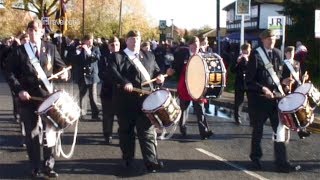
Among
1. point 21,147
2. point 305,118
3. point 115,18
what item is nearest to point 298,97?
point 305,118

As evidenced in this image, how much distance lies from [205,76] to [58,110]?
8.73ft

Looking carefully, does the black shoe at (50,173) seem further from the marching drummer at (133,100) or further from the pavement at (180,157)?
the marching drummer at (133,100)

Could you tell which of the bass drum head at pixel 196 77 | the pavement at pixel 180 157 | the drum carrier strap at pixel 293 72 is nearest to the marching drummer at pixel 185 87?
the pavement at pixel 180 157

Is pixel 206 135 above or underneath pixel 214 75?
underneath

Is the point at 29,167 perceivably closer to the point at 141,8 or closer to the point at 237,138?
the point at 237,138

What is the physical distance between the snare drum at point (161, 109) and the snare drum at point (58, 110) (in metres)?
0.95

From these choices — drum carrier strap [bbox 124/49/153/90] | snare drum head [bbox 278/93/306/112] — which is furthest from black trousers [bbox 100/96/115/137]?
snare drum head [bbox 278/93/306/112]

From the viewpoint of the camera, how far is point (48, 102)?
703 cm

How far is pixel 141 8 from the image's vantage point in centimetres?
6056

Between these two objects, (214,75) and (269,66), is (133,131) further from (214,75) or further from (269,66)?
(269,66)

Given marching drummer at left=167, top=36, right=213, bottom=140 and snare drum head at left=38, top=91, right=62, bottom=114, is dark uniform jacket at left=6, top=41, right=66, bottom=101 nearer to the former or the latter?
snare drum head at left=38, top=91, right=62, bottom=114

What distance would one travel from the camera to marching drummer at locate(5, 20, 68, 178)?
7211 mm

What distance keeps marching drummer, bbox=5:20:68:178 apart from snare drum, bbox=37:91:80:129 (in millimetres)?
261

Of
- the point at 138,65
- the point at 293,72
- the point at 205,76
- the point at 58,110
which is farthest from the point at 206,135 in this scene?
the point at 58,110
